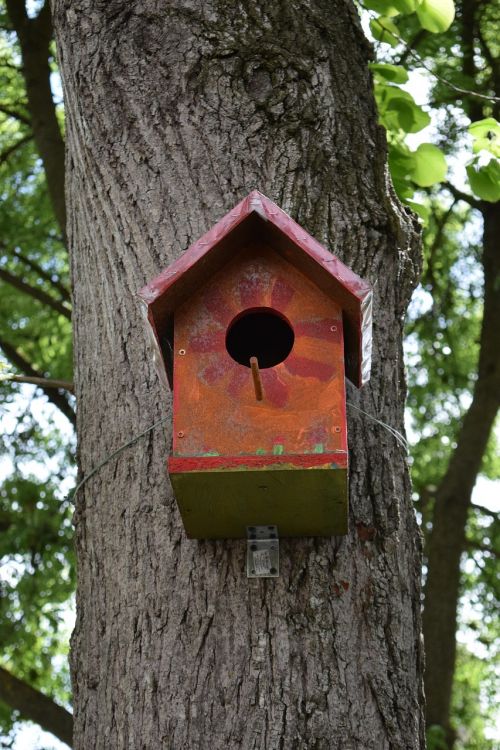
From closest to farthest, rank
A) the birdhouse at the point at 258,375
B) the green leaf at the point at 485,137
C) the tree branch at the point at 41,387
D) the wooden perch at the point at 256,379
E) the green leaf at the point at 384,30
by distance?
1. the wooden perch at the point at 256,379
2. the birdhouse at the point at 258,375
3. the green leaf at the point at 485,137
4. the green leaf at the point at 384,30
5. the tree branch at the point at 41,387

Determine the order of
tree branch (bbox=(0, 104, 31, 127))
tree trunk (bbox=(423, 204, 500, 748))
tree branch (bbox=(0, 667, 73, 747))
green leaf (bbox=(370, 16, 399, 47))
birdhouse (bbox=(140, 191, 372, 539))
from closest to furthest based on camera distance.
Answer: birdhouse (bbox=(140, 191, 372, 539))
green leaf (bbox=(370, 16, 399, 47))
tree branch (bbox=(0, 667, 73, 747))
tree trunk (bbox=(423, 204, 500, 748))
tree branch (bbox=(0, 104, 31, 127))

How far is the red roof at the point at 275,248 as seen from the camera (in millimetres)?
2053

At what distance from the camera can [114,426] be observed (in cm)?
241

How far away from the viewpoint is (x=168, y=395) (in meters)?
2.36

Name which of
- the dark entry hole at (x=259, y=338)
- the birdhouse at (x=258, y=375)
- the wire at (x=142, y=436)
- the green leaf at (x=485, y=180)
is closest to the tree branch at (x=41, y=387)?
the green leaf at (x=485, y=180)

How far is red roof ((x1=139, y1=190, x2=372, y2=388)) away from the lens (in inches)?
80.8

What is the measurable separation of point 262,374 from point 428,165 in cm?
167

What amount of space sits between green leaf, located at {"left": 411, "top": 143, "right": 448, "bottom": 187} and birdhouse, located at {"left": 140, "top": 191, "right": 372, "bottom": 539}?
4.68 ft

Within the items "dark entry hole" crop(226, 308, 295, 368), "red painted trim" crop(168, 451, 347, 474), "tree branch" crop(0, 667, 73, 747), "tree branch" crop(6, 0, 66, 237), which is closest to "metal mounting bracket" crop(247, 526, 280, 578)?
"red painted trim" crop(168, 451, 347, 474)

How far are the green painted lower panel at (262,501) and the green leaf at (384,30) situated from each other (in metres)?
2.13

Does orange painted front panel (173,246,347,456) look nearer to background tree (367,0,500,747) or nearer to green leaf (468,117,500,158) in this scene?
green leaf (468,117,500,158)

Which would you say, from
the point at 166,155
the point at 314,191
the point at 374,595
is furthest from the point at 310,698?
the point at 166,155

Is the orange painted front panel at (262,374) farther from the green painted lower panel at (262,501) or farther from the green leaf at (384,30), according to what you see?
the green leaf at (384,30)

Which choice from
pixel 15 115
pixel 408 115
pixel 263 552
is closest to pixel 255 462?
pixel 263 552
